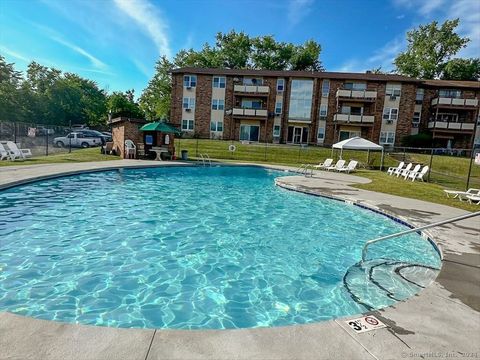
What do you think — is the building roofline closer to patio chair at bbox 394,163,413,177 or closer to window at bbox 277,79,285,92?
window at bbox 277,79,285,92

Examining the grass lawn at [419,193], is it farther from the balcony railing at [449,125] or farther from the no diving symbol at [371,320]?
the balcony railing at [449,125]

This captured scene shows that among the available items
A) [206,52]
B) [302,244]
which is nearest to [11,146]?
[302,244]

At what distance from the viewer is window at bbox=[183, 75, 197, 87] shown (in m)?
34.9

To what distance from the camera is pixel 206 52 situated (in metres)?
49.1

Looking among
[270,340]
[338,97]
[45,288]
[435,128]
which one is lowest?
[45,288]

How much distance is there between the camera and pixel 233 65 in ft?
160

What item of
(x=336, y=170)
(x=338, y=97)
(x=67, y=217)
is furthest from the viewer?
(x=338, y=97)

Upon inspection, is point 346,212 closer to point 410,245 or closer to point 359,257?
point 410,245

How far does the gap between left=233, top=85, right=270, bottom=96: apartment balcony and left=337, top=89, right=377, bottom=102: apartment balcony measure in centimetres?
848

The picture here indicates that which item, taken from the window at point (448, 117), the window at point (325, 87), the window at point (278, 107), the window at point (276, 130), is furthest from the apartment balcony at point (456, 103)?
the window at point (276, 130)

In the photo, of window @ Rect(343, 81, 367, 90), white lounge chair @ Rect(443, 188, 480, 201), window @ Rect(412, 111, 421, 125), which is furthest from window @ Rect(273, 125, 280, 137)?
white lounge chair @ Rect(443, 188, 480, 201)

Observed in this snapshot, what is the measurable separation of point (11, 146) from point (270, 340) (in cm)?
1944

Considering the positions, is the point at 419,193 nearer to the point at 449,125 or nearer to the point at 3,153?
the point at 3,153

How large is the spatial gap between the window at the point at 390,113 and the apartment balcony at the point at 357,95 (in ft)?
7.09
